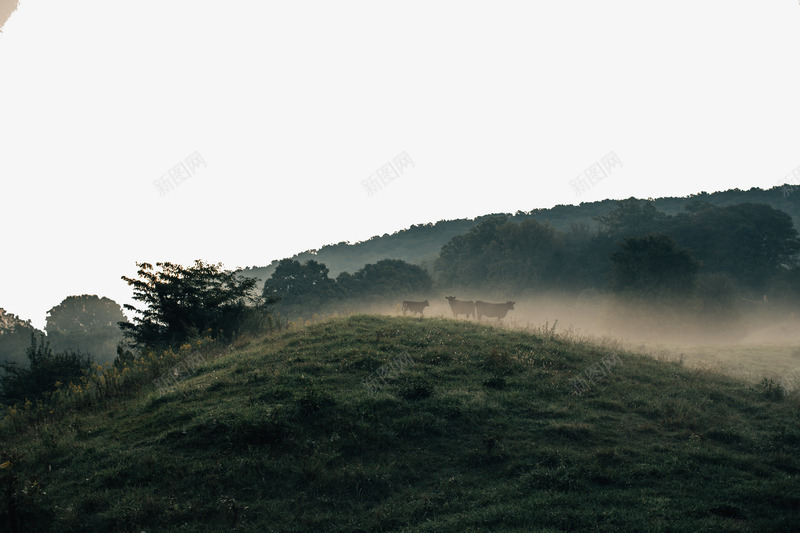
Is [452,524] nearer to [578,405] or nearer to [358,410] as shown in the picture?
[358,410]

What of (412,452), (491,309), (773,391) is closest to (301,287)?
(491,309)

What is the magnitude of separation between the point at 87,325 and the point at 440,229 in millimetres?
115719

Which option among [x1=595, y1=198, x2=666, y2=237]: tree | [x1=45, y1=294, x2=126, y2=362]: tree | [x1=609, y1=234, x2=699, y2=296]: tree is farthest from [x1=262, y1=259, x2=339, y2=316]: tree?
[x1=595, y1=198, x2=666, y2=237]: tree

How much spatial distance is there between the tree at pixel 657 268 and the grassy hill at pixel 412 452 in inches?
1413

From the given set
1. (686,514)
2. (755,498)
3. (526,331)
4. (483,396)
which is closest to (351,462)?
(483,396)

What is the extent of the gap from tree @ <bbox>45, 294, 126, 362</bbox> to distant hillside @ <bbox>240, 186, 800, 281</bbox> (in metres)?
33.9

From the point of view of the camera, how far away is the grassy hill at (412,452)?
293 inches

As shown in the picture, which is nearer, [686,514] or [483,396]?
[686,514]

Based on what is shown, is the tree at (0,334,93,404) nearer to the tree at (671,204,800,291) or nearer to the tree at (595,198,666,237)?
the tree at (671,204,800,291)

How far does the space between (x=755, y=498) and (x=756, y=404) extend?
22.9 ft

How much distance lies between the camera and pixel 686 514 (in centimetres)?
730

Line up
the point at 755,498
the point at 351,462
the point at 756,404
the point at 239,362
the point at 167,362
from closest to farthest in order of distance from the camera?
1. the point at 755,498
2. the point at 351,462
3. the point at 756,404
4. the point at 239,362
5. the point at 167,362

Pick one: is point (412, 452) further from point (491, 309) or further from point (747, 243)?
point (747, 243)

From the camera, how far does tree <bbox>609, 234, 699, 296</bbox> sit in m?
47.2
